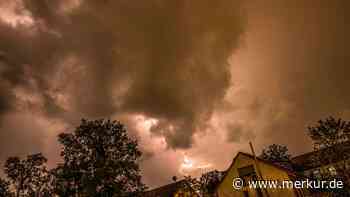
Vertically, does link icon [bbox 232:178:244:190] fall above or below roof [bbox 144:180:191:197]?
below

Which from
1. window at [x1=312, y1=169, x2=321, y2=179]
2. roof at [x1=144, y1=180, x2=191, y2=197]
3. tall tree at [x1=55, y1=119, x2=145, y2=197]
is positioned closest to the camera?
tall tree at [x1=55, y1=119, x2=145, y2=197]

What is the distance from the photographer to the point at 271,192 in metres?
32.2

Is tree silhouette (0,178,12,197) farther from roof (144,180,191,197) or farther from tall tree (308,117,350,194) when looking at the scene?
tall tree (308,117,350,194)

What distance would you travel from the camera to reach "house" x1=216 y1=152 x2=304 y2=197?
32219mm

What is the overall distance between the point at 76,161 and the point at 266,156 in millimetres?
55988

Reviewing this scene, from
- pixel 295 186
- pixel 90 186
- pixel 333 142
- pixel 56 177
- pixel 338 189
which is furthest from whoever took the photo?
pixel 333 142

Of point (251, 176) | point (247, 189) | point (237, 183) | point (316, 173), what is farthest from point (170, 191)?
point (316, 173)

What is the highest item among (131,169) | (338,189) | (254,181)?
(131,169)

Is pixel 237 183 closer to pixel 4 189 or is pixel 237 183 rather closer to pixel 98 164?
pixel 98 164

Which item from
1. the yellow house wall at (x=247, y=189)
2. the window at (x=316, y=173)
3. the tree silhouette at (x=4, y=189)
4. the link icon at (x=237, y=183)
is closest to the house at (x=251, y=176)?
the yellow house wall at (x=247, y=189)

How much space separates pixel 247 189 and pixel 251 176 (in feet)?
6.07

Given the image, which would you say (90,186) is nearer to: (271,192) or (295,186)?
(271,192)

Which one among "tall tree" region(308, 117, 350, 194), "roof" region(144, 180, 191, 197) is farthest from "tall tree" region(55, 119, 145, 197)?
"tall tree" region(308, 117, 350, 194)

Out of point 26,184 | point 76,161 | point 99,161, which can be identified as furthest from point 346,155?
point 26,184
